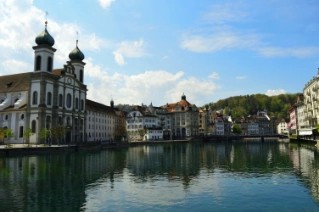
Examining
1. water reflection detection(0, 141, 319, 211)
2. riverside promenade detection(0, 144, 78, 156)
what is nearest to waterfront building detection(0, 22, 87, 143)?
riverside promenade detection(0, 144, 78, 156)

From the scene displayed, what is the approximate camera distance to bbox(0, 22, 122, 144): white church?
85438mm

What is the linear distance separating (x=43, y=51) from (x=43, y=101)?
13.7 metres

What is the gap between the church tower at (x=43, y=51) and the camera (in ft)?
291

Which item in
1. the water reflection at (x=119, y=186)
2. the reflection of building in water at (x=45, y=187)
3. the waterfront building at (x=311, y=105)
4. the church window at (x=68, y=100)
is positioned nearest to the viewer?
the reflection of building in water at (x=45, y=187)

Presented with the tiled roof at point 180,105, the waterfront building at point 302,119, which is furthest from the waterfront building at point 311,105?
the tiled roof at point 180,105

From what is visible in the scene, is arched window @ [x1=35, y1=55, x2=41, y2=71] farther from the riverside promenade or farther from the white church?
the riverside promenade

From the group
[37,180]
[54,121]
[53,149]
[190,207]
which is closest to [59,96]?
[54,121]

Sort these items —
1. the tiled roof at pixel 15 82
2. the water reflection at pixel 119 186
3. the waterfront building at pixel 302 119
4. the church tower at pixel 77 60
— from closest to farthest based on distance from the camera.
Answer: the water reflection at pixel 119 186
the tiled roof at pixel 15 82
the church tower at pixel 77 60
the waterfront building at pixel 302 119

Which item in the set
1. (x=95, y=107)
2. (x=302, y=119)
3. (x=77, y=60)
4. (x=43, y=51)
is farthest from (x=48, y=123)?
(x=302, y=119)

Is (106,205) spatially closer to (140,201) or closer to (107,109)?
(140,201)

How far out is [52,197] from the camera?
25156 millimetres

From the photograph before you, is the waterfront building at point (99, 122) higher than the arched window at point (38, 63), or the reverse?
the arched window at point (38, 63)

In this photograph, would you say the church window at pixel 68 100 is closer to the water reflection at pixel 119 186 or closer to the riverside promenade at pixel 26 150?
the riverside promenade at pixel 26 150

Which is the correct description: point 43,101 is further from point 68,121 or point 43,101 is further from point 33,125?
point 68,121
